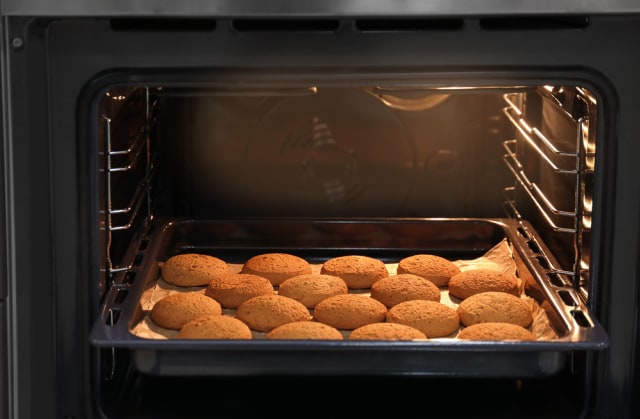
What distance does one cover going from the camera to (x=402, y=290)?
1.91 metres

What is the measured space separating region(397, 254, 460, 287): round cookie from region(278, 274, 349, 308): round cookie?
0.14m

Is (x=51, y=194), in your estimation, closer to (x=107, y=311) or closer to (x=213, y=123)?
(x=107, y=311)

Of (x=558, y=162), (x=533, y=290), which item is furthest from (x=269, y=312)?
(x=558, y=162)

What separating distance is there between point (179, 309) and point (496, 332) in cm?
52

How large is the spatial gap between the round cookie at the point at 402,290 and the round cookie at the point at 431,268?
0.07 m

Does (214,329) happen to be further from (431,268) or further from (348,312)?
(431,268)

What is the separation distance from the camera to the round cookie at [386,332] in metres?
1.68

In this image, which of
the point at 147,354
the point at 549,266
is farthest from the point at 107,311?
the point at 549,266

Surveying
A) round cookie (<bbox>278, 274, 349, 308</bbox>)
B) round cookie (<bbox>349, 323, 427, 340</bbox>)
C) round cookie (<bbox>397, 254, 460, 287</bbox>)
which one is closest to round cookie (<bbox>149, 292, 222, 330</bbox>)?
round cookie (<bbox>278, 274, 349, 308</bbox>)

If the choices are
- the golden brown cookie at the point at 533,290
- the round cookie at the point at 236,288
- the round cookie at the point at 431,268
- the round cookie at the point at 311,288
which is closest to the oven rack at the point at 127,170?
the round cookie at the point at 236,288

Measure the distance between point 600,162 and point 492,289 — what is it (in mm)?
411

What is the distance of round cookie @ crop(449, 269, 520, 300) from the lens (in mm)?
1934

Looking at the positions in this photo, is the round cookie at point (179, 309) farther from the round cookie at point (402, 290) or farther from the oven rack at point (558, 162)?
the oven rack at point (558, 162)

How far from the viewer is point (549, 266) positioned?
1922mm
